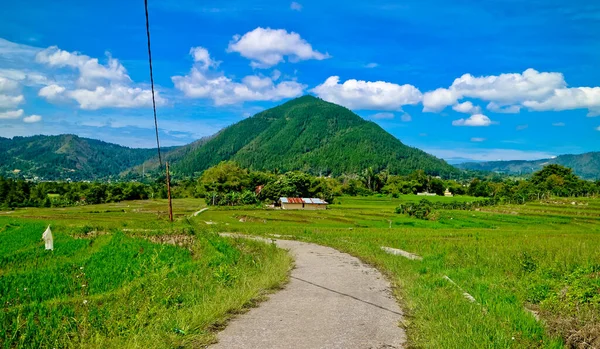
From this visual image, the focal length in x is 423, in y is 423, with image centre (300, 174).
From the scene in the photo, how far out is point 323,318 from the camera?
8.43 m

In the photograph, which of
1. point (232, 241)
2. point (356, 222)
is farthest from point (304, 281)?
point (356, 222)

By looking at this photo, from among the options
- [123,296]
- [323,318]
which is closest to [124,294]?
[123,296]

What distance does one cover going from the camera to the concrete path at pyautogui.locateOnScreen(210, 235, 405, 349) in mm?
7051

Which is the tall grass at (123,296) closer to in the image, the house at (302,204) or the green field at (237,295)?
the green field at (237,295)

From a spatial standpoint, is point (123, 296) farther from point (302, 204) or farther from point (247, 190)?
point (247, 190)

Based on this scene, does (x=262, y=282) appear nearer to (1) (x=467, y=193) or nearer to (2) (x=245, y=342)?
(2) (x=245, y=342)

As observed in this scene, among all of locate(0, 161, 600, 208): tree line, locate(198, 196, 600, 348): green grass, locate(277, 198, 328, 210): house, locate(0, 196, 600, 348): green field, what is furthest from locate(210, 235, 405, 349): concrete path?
locate(0, 161, 600, 208): tree line

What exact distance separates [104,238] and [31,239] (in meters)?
4.16

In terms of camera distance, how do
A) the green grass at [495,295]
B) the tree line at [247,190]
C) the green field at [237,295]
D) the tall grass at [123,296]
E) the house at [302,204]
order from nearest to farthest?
the tall grass at [123,296] → the green field at [237,295] → the green grass at [495,295] → the house at [302,204] → the tree line at [247,190]

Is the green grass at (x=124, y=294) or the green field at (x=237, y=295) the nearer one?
the green grass at (x=124, y=294)

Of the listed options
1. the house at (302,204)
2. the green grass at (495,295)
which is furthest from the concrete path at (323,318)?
the house at (302,204)

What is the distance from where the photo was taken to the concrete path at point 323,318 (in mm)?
7051

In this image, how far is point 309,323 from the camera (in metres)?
8.08

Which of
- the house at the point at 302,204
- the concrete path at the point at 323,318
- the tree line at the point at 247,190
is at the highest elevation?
the tree line at the point at 247,190
